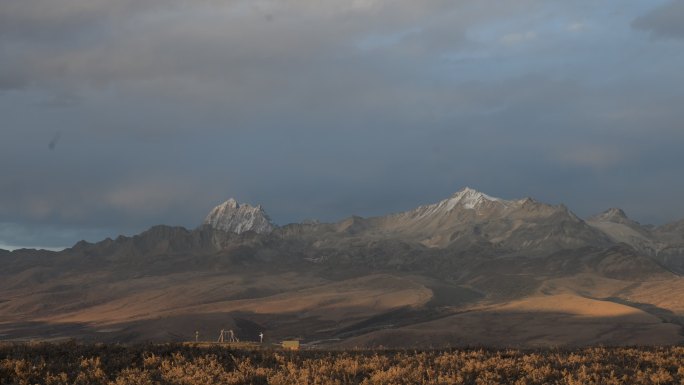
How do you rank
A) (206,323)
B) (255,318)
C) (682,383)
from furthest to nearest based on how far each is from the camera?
(255,318) < (206,323) < (682,383)

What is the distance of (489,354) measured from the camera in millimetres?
22609

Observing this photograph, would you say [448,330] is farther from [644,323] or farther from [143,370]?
[143,370]

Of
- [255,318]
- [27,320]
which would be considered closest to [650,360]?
[255,318]

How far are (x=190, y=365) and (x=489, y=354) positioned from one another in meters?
8.89

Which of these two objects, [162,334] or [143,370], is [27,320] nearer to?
[162,334]

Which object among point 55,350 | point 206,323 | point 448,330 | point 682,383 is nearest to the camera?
point 682,383

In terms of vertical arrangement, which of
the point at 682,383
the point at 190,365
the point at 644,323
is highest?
the point at 190,365

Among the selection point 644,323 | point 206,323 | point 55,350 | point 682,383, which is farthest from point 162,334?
point 682,383

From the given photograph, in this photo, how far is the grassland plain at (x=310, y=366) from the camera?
18047mm

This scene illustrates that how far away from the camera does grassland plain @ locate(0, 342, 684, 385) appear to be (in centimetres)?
1805

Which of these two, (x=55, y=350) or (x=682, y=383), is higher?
(x=55, y=350)

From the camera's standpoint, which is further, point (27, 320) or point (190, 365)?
point (27, 320)

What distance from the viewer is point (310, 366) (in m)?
20.0

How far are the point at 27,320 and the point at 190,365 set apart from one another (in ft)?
630
